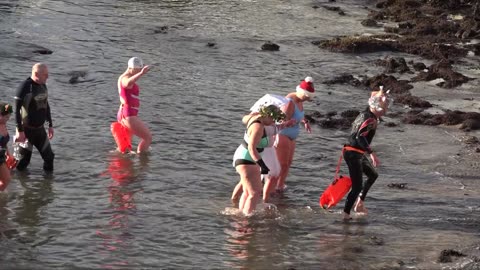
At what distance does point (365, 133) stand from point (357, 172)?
25.0 inches

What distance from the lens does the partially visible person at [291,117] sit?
14445 mm

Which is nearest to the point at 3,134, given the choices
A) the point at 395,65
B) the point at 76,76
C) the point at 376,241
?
the point at 376,241

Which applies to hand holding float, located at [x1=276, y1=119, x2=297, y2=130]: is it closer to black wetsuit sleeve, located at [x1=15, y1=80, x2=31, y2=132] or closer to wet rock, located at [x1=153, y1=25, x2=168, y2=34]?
black wetsuit sleeve, located at [x1=15, y1=80, x2=31, y2=132]

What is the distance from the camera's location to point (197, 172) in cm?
1645

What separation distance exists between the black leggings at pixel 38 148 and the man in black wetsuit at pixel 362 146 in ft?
16.1

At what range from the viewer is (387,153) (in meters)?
18.4

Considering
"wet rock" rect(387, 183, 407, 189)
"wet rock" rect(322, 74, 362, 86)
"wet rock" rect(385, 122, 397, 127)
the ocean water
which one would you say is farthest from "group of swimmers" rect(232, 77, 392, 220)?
"wet rock" rect(322, 74, 362, 86)

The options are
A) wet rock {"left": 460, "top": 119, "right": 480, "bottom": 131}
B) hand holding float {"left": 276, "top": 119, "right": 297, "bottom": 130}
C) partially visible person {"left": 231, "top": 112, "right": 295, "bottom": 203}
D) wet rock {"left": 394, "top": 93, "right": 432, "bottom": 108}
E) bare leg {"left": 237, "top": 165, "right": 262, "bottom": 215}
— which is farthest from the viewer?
wet rock {"left": 394, "top": 93, "right": 432, "bottom": 108}

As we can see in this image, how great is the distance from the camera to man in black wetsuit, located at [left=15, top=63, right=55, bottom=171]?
48.3 feet

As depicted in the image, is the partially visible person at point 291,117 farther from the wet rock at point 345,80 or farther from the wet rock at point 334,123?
the wet rock at point 345,80

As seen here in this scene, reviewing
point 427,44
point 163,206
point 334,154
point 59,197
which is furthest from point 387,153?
point 427,44

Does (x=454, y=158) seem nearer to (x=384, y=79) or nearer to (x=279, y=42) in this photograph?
(x=384, y=79)

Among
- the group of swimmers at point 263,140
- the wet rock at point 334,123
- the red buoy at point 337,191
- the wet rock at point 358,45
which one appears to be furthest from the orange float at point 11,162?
the wet rock at point 358,45

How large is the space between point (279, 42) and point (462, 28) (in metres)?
6.51
